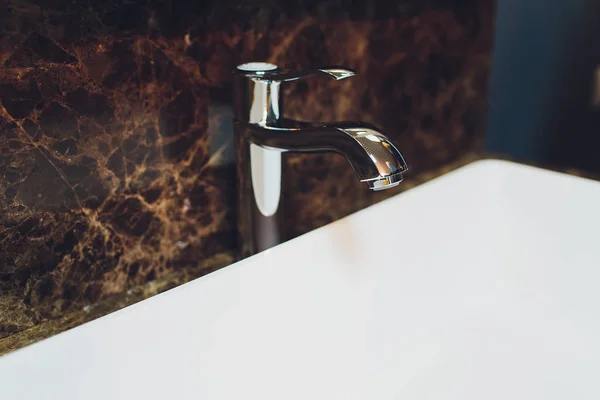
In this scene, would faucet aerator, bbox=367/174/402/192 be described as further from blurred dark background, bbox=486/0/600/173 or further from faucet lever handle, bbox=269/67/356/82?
blurred dark background, bbox=486/0/600/173

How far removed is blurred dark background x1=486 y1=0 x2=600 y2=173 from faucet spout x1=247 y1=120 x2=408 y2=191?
0.65m

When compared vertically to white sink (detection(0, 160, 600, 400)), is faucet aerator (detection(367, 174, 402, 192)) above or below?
above

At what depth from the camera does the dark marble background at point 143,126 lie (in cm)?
56

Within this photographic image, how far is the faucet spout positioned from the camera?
0.53 m

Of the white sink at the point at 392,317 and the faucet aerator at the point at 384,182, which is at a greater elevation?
the faucet aerator at the point at 384,182

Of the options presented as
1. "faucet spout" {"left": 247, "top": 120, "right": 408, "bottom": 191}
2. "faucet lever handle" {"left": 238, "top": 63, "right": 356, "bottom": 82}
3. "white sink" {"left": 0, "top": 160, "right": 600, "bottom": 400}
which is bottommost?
"white sink" {"left": 0, "top": 160, "right": 600, "bottom": 400}

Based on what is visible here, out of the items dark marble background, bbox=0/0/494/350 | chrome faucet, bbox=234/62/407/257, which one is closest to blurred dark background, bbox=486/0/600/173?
dark marble background, bbox=0/0/494/350

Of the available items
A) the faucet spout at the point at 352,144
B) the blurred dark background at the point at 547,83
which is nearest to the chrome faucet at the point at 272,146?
the faucet spout at the point at 352,144

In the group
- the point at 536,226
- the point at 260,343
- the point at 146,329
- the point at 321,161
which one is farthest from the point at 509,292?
the point at 146,329

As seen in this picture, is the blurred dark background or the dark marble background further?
the blurred dark background

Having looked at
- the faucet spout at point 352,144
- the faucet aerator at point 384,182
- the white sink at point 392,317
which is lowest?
the white sink at point 392,317

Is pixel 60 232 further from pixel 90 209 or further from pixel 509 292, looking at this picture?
pixel 509 292

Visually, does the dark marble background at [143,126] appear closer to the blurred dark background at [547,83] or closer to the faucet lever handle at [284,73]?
the faucet lever handle at [284,73]

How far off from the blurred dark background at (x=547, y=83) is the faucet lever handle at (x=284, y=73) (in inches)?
24.9
